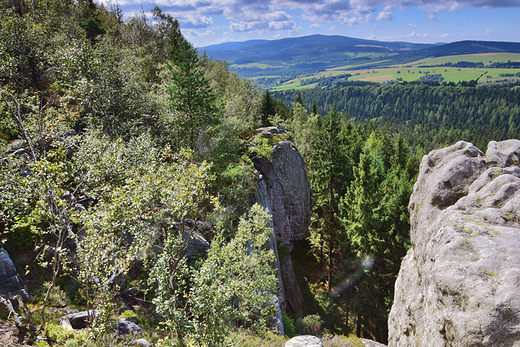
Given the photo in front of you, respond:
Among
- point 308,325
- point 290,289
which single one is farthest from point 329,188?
point 308,325

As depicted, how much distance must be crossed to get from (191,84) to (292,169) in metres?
15.9

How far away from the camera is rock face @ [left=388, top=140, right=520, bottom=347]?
675 cm

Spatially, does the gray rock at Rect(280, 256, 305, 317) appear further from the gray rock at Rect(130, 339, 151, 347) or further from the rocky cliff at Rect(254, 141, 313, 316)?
the gray rock at Rect(130, 339, 151, 347)

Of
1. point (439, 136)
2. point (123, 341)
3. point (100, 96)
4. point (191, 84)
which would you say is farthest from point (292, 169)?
point (439, 136)

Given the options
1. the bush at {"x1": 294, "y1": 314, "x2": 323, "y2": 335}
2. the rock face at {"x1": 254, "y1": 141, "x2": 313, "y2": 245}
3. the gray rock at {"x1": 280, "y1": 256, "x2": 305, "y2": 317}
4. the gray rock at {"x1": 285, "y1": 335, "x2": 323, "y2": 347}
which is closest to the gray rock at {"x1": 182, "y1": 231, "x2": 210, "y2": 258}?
the gray rock at {"x1": 285, "y1": 335, "x2": 323, "y2": 347}

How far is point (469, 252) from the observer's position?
7750mm

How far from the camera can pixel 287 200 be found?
33281mm

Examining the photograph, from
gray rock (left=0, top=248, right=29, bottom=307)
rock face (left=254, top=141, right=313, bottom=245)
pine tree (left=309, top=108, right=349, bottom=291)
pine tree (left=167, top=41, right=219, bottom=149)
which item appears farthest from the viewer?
pine tree (left=309, top=108, right=349, bottom=291)

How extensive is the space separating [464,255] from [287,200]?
84.0 ft

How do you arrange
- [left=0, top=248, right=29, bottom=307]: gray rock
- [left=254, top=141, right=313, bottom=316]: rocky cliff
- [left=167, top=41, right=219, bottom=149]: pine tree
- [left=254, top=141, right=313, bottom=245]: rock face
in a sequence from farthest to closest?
1. [left=254, top=141, right=313, bottom=245]: rock face
2. [left=254, top=141, right=313, bottom=316]: rocky cliff
3. [left=167, top=41, right=219, bottom=149]: pine tree
4. [left=0, top=248, right=29, bottom=307]: gray rock

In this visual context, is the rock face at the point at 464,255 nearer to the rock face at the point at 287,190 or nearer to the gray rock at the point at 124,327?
the gray rock at the point at 124,327

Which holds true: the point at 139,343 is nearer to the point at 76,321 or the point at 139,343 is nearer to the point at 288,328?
the point at 76,321

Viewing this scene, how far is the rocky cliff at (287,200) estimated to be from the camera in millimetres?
31453

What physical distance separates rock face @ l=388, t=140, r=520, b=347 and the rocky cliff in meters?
18.8
